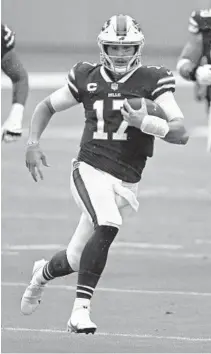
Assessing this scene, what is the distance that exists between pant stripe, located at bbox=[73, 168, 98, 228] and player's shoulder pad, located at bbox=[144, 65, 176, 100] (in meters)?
0.67

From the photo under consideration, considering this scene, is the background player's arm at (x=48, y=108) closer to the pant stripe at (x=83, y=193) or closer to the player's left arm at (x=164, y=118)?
the pant stripe at (x=83, y=193)

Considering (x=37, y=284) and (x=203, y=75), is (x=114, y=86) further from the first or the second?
(x=203, y=75)

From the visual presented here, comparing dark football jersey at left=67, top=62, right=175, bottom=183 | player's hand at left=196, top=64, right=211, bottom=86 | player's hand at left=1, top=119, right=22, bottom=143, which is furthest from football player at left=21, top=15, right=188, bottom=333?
player's hand at left=196, top=64, right=211, bottom=86

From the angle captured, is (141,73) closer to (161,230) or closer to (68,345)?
(68,345)

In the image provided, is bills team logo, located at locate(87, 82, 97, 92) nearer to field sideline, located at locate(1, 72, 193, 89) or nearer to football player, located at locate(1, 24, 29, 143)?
football player, located at locate(1, 24, 29, 143)

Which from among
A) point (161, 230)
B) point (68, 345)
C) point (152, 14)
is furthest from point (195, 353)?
point (152, 14)

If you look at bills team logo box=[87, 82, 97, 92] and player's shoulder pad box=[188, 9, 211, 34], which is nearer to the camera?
bills team logo box=[87, 82, 97, 92]

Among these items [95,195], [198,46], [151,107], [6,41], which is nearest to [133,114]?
[151,107]

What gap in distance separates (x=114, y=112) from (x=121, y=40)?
437mm

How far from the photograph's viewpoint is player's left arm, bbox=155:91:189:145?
7.57m

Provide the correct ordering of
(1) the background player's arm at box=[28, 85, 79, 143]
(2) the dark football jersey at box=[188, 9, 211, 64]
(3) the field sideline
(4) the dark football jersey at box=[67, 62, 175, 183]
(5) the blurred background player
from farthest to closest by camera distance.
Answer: (3) the field sideline, (2) the dark football jersey at box=[188, 9, 211, 64], (5) the blurred background player, (1) the background player's arm at box=[28, 85, 79, 143], (4) the dark football jersey at box=[67, 62, 175, 183]

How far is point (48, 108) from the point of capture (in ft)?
26.8

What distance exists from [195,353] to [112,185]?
116 centimetres

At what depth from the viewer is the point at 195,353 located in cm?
745
